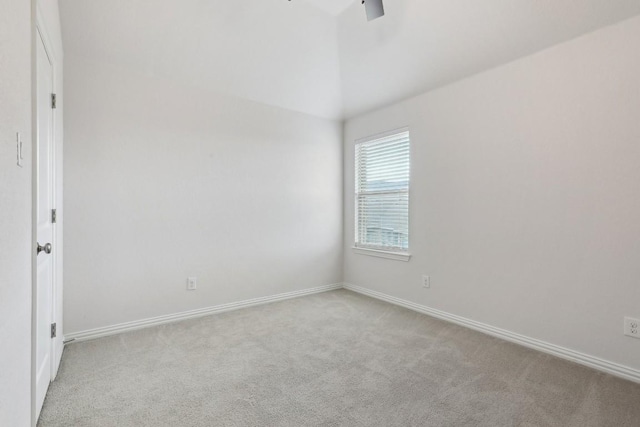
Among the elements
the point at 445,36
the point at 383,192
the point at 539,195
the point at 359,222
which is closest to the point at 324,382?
the point at 539,195

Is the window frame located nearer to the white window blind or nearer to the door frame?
the white window blind

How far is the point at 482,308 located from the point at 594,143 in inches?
64.1

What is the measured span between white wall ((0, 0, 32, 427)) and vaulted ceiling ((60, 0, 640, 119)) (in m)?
1.52

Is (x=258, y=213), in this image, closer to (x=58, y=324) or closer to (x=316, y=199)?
(x=316, y=199)

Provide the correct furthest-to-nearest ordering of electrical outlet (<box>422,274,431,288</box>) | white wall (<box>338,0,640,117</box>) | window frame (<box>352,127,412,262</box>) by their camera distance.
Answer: window frame (<box>352,127,412,262</box>) < electrical outlet (<box>422,274,431,288</box>) < white wall (<box>338,0,640,117</box>)

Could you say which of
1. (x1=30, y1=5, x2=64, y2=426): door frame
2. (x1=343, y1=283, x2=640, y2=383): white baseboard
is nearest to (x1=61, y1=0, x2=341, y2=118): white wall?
(x1=30, y1=5, x2=64, y2=426): door frame

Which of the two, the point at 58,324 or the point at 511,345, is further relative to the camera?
the point at 511,345

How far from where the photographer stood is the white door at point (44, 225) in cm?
169

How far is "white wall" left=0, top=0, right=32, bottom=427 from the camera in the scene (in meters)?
1.01

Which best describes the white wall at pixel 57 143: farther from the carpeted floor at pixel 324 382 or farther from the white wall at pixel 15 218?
the white wall at pixel 15 218

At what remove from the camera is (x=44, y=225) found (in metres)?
1.84

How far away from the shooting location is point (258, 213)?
12.2ft

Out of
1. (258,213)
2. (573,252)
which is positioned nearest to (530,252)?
(573,252)

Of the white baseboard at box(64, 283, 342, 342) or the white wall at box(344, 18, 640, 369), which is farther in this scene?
the white baseboard at box(64, 283, 342, 342)
